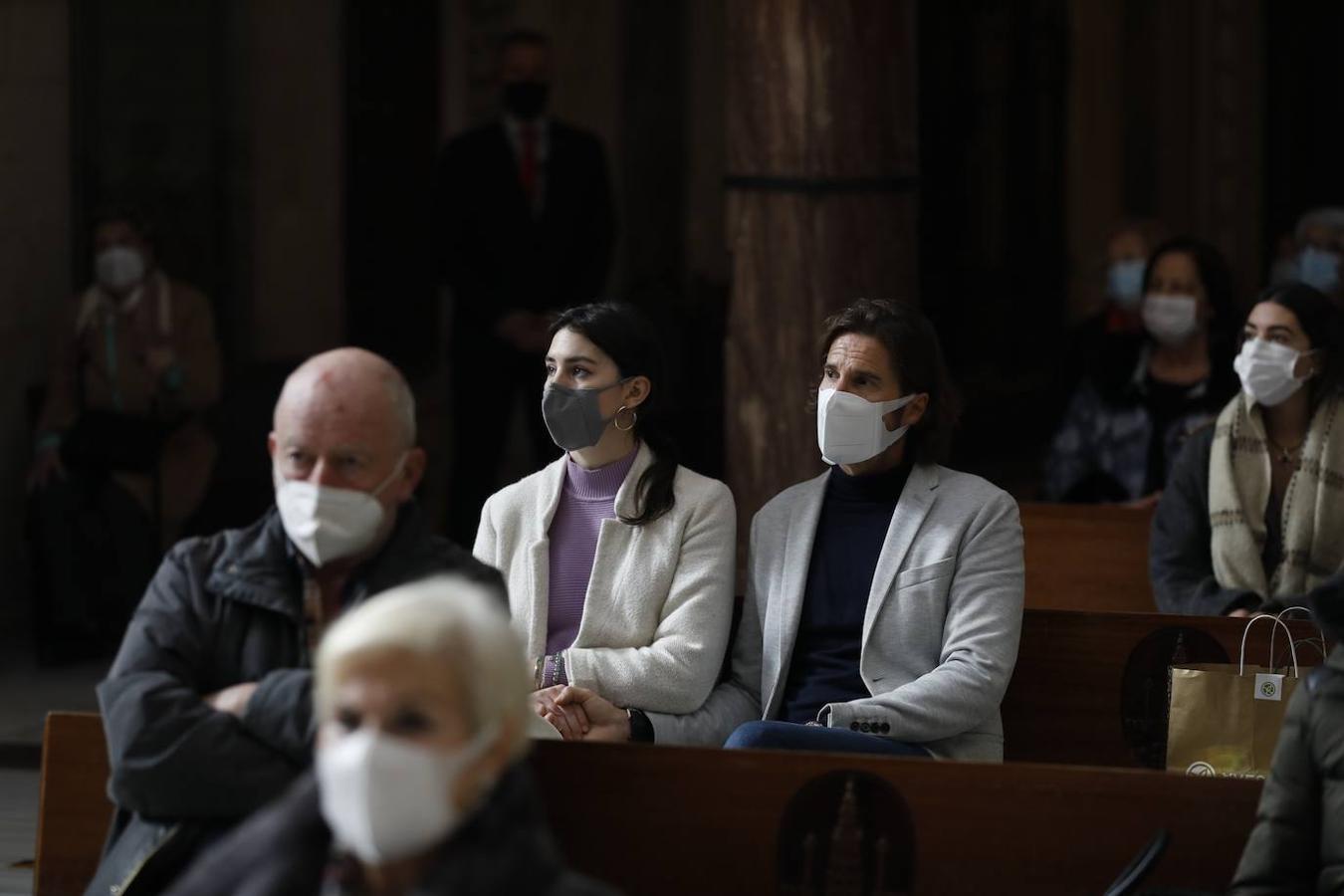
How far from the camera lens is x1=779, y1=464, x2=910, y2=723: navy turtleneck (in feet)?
16.6

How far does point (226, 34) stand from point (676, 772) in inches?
261

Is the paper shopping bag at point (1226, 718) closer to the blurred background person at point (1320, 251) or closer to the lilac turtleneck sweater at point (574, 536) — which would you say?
the lilac turtleneck sweater at point (574, 536)

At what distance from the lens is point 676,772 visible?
4.20 metres

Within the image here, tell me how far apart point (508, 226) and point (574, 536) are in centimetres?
419

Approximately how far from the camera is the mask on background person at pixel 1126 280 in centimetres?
915

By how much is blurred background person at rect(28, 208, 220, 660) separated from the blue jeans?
3.97 metres

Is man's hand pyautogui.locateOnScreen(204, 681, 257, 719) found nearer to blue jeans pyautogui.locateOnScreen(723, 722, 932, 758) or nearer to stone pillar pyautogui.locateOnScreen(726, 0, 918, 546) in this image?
blue jeans pyautogui.locateOnScreen(723, 722, 932, 758)

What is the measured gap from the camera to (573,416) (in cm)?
524

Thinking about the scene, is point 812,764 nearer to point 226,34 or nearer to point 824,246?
point 824,246

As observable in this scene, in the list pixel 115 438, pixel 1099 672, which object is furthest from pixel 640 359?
pixel 115 438

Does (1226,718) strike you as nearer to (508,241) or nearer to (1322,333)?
(1322,333)

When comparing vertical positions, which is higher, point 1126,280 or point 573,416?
point 1126,280

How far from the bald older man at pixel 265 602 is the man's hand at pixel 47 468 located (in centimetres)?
421

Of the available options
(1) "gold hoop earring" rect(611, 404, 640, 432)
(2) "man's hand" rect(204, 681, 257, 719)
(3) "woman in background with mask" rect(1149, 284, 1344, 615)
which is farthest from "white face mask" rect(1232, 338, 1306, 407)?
(2) "man's hand" rect(204, 681, 257, 719)
